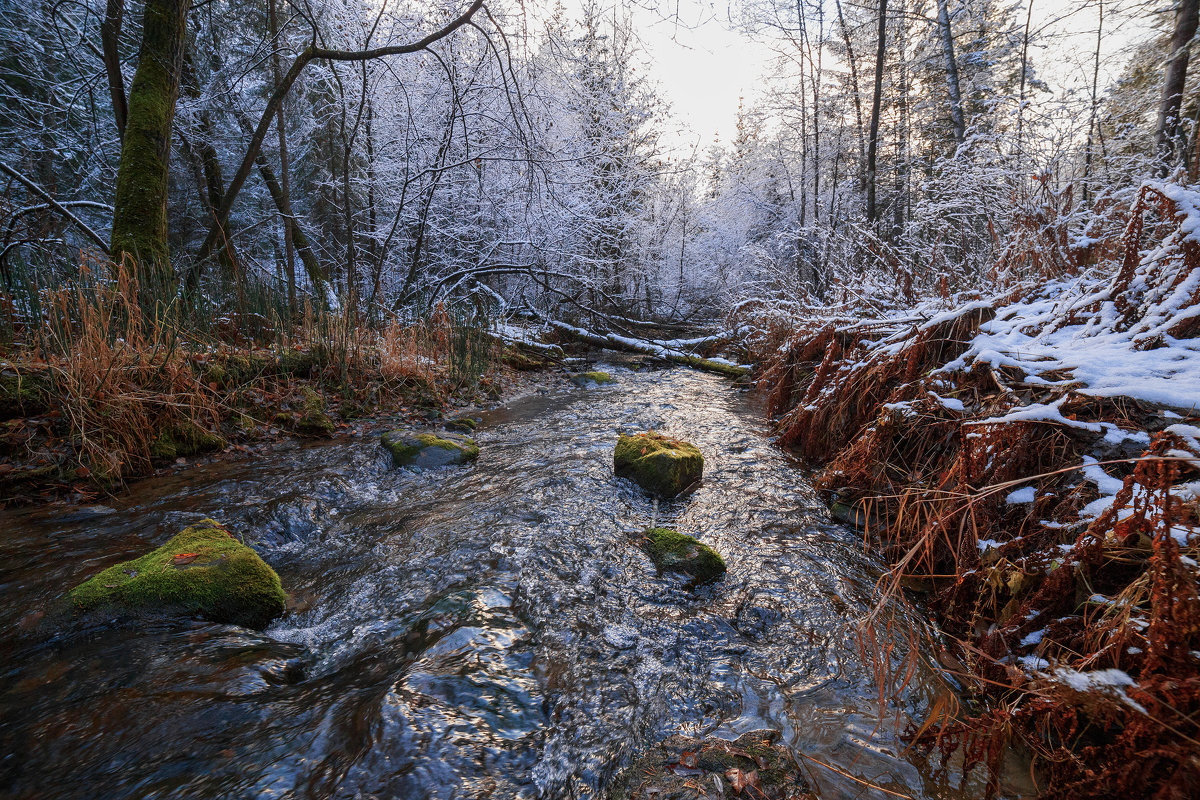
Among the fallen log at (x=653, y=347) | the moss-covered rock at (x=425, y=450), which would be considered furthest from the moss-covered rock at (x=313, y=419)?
the fallen log at (x=653, y=347)

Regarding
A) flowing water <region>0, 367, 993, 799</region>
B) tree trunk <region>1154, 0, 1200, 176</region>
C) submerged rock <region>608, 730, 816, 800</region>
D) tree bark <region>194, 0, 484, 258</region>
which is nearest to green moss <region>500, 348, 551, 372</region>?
tree bark <region>194, 0, 484, 258</region>

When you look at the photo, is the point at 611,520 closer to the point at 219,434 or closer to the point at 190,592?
the point at 190,592

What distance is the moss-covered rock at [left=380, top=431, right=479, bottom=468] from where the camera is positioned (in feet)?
14.5

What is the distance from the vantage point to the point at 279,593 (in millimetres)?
2389

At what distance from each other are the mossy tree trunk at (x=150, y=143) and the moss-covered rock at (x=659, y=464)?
4850 millimetres

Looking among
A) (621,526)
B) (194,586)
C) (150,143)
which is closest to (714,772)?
(621,526)

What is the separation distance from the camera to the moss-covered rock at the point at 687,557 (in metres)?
2.75

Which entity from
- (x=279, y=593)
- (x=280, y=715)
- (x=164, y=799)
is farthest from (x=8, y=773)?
(x=279, y=593)

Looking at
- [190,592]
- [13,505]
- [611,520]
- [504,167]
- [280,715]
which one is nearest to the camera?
[280,715]

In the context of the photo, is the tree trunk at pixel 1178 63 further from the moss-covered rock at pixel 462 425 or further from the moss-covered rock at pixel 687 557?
the moss-covered rock at pixel 462 425

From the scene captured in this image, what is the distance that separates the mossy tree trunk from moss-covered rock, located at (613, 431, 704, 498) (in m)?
4.85

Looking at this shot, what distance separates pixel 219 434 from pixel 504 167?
27.6 ft

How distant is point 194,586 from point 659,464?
291cm

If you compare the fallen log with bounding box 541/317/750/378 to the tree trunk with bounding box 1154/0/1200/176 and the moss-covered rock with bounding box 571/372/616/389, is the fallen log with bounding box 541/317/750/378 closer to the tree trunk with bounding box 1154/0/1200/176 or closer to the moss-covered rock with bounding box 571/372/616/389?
the moss-covered rock with bounding box 571/372/616/389
